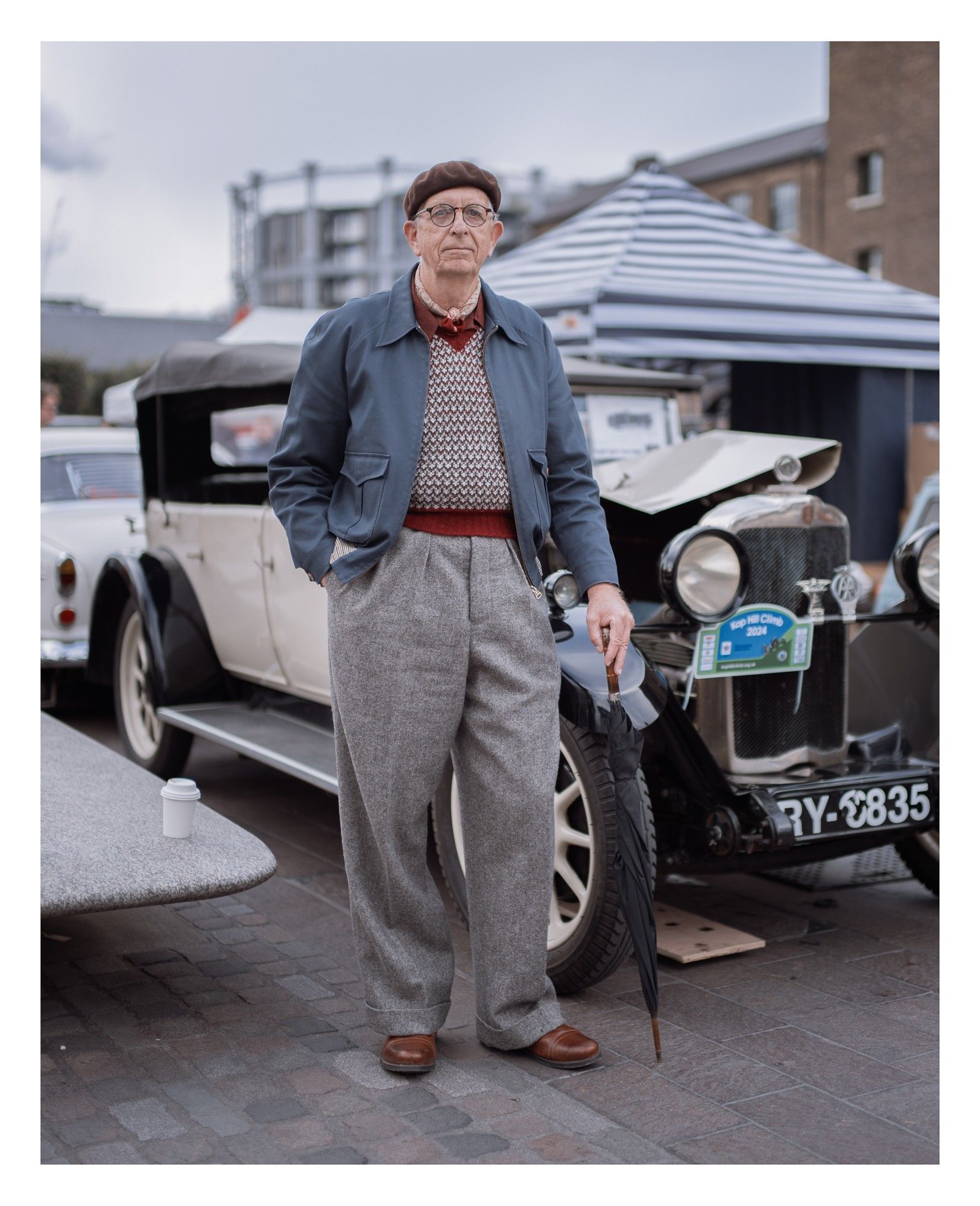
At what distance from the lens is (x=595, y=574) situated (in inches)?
113

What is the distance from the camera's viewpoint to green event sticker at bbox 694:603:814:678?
11.5ft

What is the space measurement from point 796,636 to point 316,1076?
178 centimetres

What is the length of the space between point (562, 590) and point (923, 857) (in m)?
1.55

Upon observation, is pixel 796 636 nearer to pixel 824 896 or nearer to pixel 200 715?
pixel 824 896

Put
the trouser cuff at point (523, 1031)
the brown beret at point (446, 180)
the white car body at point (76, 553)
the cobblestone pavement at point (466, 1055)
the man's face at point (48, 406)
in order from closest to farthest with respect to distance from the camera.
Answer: the cobblestone pavement at point (466, 1055) → the brown beret at point (446, 180) → the trouser cuff at point (523, 1031) → the white car body at point (76, 553) → the man's face at point (48, 406)

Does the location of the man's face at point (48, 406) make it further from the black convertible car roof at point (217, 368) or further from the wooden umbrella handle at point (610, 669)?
the wooden umbrella handle at point (610, 669)

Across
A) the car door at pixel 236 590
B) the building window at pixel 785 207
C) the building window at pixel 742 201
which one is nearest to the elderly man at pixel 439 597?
the car door at pixel 236 590

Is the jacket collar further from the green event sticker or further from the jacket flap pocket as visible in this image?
the green event sticker

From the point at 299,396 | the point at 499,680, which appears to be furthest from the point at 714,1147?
the point at 299,396

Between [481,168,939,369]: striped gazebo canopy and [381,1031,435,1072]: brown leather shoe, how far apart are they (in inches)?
172

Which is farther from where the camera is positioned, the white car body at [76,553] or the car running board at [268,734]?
the white car body at [76,553]

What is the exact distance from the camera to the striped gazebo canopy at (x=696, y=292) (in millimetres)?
6703

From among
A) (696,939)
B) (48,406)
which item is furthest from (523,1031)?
(48,406)

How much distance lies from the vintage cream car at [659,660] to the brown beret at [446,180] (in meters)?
1.15
